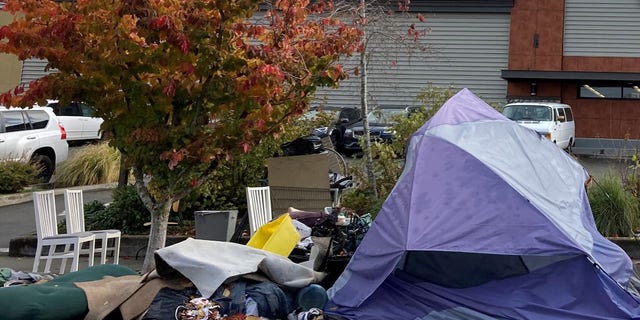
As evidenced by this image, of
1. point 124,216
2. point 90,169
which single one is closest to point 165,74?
point 124,216

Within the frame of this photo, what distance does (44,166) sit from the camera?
58.1ft

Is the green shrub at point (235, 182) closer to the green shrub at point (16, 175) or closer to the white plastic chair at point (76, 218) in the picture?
the white plastic chair at point (76, 218)

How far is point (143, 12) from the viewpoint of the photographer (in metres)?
7.40

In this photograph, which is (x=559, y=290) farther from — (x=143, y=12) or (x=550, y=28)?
(x=550, y=28)

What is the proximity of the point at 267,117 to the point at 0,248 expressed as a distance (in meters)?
5.87

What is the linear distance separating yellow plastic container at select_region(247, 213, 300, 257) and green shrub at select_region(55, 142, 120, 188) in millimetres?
10170

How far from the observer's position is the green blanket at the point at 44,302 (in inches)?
234

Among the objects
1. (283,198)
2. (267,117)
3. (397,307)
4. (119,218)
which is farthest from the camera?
(119,218)

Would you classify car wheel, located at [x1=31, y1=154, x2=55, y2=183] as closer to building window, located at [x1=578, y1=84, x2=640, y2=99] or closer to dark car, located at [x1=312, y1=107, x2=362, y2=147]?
dark car, located at [x1=312, y1=107, x2=362, y2=147]

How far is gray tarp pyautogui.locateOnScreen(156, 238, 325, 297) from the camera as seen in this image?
6402 millimetres

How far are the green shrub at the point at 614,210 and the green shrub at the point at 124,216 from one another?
19.4 feet

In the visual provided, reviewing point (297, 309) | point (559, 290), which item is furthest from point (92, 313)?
point (559, 290)

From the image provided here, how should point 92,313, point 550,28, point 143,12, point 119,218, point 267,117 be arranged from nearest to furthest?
point 92,313 < point 143,12 < point 267,117 < point 119,218 < point 550,28

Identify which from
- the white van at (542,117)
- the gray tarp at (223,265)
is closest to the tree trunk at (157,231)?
the gray tarp at (223,265)
